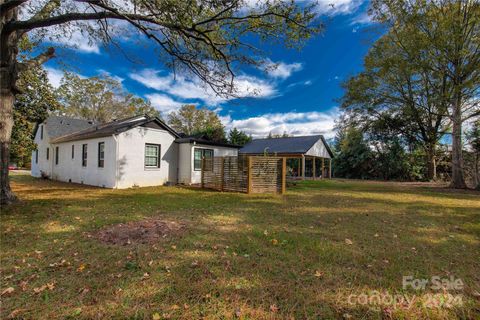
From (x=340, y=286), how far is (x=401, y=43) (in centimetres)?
1658

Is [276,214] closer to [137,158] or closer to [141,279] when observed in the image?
[141,279]

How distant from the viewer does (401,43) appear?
45.0 ft

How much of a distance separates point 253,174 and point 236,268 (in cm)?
787

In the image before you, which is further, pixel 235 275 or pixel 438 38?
pixel 438 38

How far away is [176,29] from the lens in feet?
20.3

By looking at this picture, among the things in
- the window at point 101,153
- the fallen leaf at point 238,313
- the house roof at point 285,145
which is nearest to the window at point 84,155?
the window at point 101,153

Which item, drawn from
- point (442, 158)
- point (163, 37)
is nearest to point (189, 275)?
point (163, 37)

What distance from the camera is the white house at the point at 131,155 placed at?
475 inches

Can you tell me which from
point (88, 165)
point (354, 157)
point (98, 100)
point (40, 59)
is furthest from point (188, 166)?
point (98, 100)

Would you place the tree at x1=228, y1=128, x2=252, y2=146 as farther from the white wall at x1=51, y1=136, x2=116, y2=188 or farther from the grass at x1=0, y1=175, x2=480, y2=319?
the grass at x1=0, y1=175, x2=480, y2=319

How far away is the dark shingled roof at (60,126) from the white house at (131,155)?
1.32 metres

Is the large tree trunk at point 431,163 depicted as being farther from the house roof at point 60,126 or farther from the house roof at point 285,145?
the house roof at point 60,126

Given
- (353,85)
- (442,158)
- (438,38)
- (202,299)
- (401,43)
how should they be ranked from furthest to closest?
(442,158) < (353,85) < (401,43) < (438,38) < (202,299)

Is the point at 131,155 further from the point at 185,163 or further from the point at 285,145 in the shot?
the point at 285,145
